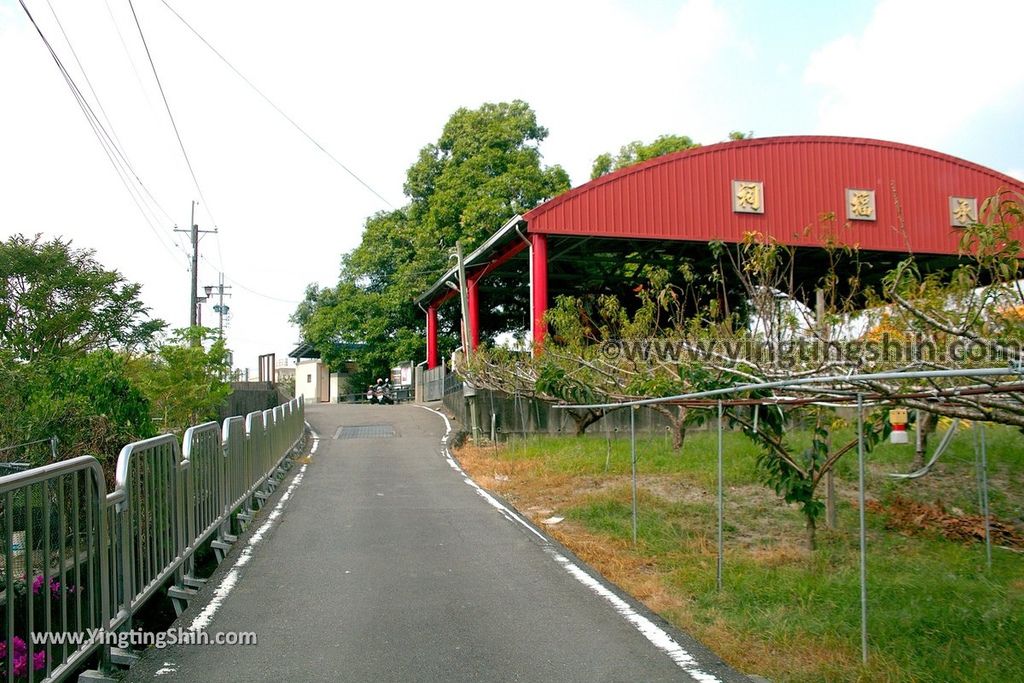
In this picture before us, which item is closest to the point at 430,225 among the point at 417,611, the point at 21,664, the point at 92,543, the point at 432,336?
the point at 432,336

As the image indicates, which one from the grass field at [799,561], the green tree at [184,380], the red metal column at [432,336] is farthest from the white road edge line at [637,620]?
the red metal column at [432,336]

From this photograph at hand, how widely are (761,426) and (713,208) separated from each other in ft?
54.2

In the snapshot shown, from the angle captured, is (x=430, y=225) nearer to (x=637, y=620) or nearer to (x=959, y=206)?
(x=959, y=206)

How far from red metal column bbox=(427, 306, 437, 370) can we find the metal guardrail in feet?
96.7

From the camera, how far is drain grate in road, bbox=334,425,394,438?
25438mm

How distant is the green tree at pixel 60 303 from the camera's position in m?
20.0

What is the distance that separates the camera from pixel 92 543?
5.13 meters

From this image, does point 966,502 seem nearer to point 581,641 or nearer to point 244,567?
point 581,641

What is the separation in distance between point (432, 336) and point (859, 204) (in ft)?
63.5

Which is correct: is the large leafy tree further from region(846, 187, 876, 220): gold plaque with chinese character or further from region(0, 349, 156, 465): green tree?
region(0, 349, 156, 465): green tree

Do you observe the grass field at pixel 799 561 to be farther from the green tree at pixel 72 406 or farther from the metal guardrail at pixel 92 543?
the green tree at pixel 72 406

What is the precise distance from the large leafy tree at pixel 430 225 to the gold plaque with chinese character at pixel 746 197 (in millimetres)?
12004

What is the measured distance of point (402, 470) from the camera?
56.6ft

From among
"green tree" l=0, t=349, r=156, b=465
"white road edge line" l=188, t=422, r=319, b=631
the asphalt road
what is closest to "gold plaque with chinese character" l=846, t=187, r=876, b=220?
the asphalt road
